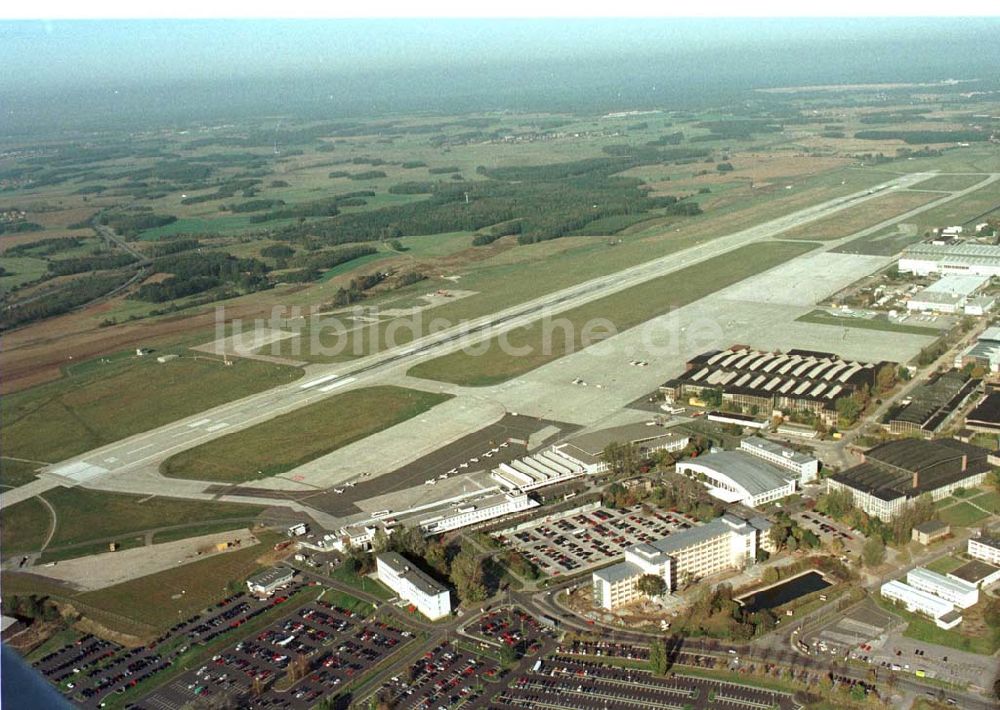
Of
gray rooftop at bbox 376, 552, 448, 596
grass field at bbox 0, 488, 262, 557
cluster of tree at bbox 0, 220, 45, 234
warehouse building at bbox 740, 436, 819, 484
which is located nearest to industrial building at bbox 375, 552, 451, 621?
gray rooftop at bbox 376, 552, 448, 596

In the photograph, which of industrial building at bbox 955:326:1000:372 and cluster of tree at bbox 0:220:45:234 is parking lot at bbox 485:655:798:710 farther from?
cluster of tree at bbox 0:220:45:234

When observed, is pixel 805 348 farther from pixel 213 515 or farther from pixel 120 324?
pixel 120 324

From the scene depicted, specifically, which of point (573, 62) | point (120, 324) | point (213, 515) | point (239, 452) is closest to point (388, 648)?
point (213, 515)

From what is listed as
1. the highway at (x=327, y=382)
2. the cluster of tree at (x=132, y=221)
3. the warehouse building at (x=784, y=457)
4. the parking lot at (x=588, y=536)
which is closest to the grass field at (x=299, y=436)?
the highway at (x=327, y=382)

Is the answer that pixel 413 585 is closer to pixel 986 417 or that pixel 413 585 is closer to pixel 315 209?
pixel 986 417

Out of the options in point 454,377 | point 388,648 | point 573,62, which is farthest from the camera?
point 573,62

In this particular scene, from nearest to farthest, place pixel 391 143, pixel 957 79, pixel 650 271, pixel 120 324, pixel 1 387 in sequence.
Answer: pixel 1 387
pixel 120 324
pixel 650 271
pixel 391 143
pixel 957 79

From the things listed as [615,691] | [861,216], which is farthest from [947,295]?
[615,691]
